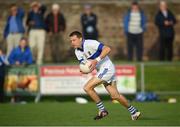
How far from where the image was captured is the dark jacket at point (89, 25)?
2650 cm

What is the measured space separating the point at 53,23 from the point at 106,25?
3.21 meters

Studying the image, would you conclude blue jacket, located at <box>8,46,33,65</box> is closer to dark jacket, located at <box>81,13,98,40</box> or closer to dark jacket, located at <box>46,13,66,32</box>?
dark jacket, located at <box>46,13,66,32</box>

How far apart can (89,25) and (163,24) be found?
258 cm

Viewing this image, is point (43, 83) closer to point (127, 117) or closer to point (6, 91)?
point (6, 91)

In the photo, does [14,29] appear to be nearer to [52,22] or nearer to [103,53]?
[52,22]

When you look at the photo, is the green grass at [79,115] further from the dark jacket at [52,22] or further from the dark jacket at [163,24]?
the dark jacket at [163,24]

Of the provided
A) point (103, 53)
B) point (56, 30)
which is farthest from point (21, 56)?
point (103, 53)

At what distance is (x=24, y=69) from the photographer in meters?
24.0

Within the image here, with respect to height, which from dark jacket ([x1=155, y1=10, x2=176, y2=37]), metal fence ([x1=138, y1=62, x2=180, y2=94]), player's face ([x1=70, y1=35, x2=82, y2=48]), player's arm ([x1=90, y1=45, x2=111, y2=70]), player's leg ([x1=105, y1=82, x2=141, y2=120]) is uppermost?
player's face ([x1=70, y1=35, x2=82, y2=48])

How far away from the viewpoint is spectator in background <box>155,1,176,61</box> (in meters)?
26.6

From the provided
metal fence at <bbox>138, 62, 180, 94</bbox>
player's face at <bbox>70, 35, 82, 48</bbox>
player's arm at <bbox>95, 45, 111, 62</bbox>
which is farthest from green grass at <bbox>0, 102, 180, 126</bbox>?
metal fence at <bbox>138, 62, 180, 94</bbox>

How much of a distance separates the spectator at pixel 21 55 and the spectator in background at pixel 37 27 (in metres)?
1.97

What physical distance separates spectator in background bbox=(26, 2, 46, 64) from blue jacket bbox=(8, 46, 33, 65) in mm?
2000

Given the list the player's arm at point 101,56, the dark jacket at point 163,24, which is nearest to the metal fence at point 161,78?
the dark jacket at point 163,24
